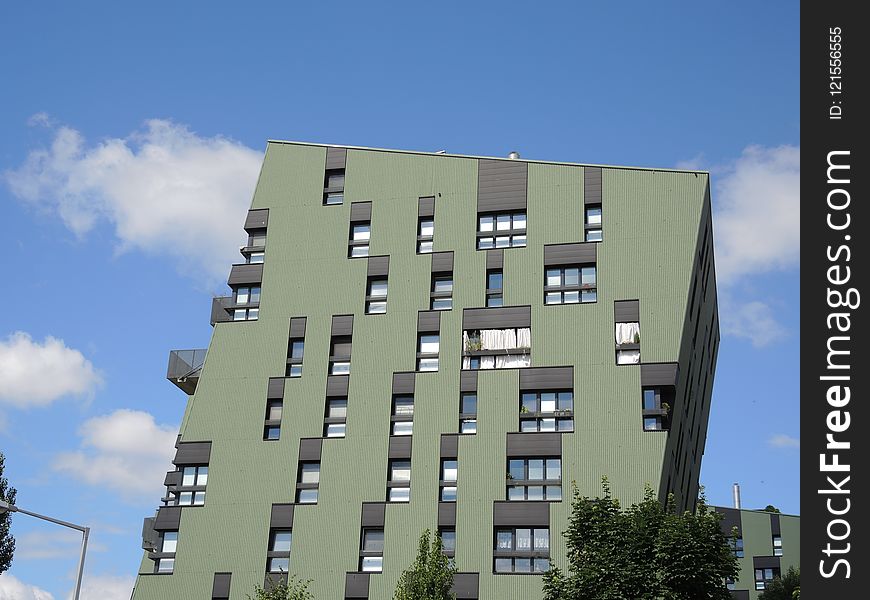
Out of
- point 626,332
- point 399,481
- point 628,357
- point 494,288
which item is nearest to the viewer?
point 628,357

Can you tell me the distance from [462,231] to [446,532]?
42.5 ft

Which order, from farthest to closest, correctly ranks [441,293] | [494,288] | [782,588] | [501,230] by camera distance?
[782,588]
[501,230]
[441,293]
[494,288]

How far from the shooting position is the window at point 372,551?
43.3 meters

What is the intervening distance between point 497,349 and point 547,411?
135 inches

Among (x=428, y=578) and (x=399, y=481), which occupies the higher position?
(x=399, y=481)

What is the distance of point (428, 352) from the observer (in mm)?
46281

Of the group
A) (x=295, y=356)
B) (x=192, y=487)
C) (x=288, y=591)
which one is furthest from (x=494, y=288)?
(x=192, y=487)

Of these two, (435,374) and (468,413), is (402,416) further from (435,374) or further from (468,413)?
(468,413)

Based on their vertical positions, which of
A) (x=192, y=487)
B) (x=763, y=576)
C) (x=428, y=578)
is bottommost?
(x=428, y=578)

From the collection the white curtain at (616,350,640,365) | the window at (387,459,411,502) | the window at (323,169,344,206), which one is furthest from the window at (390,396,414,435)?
the window at (323,169,344,206)

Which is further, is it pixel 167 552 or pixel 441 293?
pixel 441 293

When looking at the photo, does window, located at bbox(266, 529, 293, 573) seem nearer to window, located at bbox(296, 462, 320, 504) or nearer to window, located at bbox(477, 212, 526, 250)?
window, located at bbox(296, 462, 320, 504)

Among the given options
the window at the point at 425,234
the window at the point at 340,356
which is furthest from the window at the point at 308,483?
the window at the point at 425,234

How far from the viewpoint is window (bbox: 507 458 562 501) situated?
4256 centimetres
